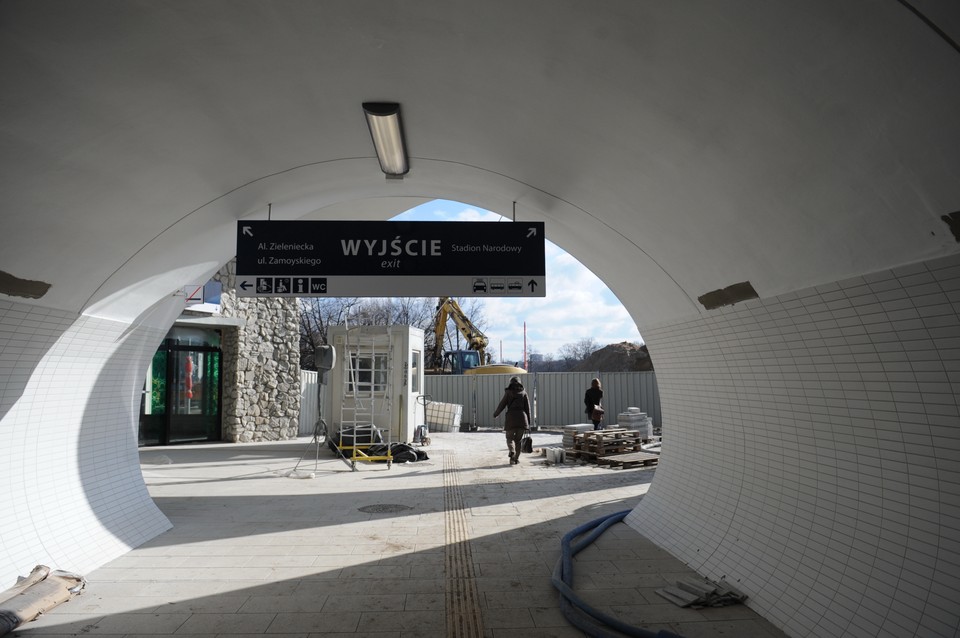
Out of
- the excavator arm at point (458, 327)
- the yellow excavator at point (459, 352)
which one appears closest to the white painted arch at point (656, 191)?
the yellow excavator at point (459, 352)

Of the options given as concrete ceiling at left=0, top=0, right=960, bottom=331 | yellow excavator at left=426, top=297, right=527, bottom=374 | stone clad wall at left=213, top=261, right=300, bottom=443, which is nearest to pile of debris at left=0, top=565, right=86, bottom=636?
concrete ceiling at left=0, top=0, right=960, bottom=331

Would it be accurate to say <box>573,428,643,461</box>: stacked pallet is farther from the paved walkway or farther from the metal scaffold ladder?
the metal scaffold ladder

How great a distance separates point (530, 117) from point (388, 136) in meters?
1.34

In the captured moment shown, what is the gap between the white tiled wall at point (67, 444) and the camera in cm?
503

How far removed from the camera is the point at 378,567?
5590 mm

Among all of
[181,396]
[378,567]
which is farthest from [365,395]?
[378,567]

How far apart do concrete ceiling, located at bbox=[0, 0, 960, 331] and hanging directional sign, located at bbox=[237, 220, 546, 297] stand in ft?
1.68

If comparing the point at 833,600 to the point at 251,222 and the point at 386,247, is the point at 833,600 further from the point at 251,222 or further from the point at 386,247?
Result: the point at 251,222

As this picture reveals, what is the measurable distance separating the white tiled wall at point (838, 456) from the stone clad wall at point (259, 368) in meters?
12.6

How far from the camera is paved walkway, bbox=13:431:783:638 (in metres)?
4.32

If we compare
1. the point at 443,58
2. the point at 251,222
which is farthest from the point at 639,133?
the point at 251,222

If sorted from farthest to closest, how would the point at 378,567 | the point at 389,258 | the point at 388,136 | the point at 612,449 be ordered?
the point at 612,449
the point at 389,258
the point at 378,567
the point at 388,136

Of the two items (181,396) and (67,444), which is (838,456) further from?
(181,396)

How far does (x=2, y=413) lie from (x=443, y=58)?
15.3ft
